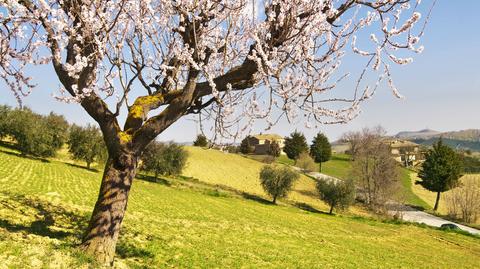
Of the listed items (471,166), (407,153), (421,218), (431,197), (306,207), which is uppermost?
(407,153)

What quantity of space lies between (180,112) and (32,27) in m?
3.92

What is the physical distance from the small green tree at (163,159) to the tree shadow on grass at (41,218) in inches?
1488

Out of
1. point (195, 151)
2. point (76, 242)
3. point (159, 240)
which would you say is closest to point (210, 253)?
point (159, 240)

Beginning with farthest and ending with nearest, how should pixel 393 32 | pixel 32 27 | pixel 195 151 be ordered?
pixel 195 151 → pixel 32 27 → pixel 393 32

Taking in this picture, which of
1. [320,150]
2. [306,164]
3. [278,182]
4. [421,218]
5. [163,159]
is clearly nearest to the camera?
[163,159]

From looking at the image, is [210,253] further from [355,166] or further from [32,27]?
[355,166]

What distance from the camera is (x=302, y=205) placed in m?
57.5

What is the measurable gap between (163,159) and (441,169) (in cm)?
5044

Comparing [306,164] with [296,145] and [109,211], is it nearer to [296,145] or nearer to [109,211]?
[296,145]

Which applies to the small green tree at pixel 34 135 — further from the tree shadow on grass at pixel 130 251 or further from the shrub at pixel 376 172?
the shrub at pixel 376 172

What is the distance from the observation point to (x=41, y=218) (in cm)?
1323

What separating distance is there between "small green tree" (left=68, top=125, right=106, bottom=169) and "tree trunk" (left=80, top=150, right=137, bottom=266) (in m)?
45.3

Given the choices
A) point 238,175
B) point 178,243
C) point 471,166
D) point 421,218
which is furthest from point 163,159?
point 471,166

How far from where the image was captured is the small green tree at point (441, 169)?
228 feet
